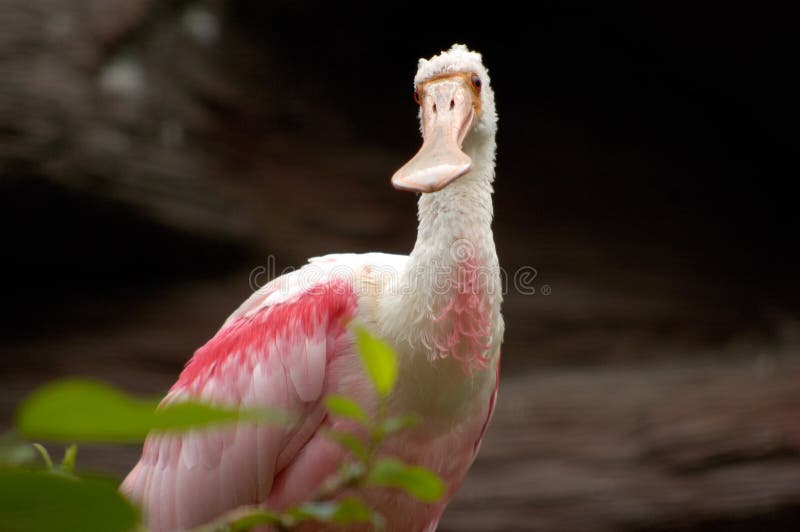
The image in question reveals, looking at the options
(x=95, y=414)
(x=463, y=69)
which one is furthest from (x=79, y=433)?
(x=463, y=69)

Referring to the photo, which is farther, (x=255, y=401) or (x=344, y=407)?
(x=255, y=401)

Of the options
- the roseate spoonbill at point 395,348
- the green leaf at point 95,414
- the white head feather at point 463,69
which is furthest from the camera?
the white head feather at point 463,69

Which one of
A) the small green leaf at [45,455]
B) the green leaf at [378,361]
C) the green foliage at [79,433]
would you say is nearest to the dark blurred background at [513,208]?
the small green leaf at [45,455]

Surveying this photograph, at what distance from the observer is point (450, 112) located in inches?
103

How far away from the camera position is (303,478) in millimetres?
2795

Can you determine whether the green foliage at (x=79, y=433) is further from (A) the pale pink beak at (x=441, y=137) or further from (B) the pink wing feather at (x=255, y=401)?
(B) the pink wing feather at (x=255, y=401)

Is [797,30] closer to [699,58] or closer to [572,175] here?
[699,58]

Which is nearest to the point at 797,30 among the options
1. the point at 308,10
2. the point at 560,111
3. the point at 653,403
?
the point at 560,111

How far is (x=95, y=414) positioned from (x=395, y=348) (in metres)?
2.16

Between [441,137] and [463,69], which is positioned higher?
[463,69]

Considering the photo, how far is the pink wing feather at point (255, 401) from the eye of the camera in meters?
2.80

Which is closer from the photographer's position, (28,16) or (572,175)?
(28,16)

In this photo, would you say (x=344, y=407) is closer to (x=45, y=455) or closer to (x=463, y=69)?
(x=45, y=455)

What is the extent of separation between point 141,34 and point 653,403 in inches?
123
